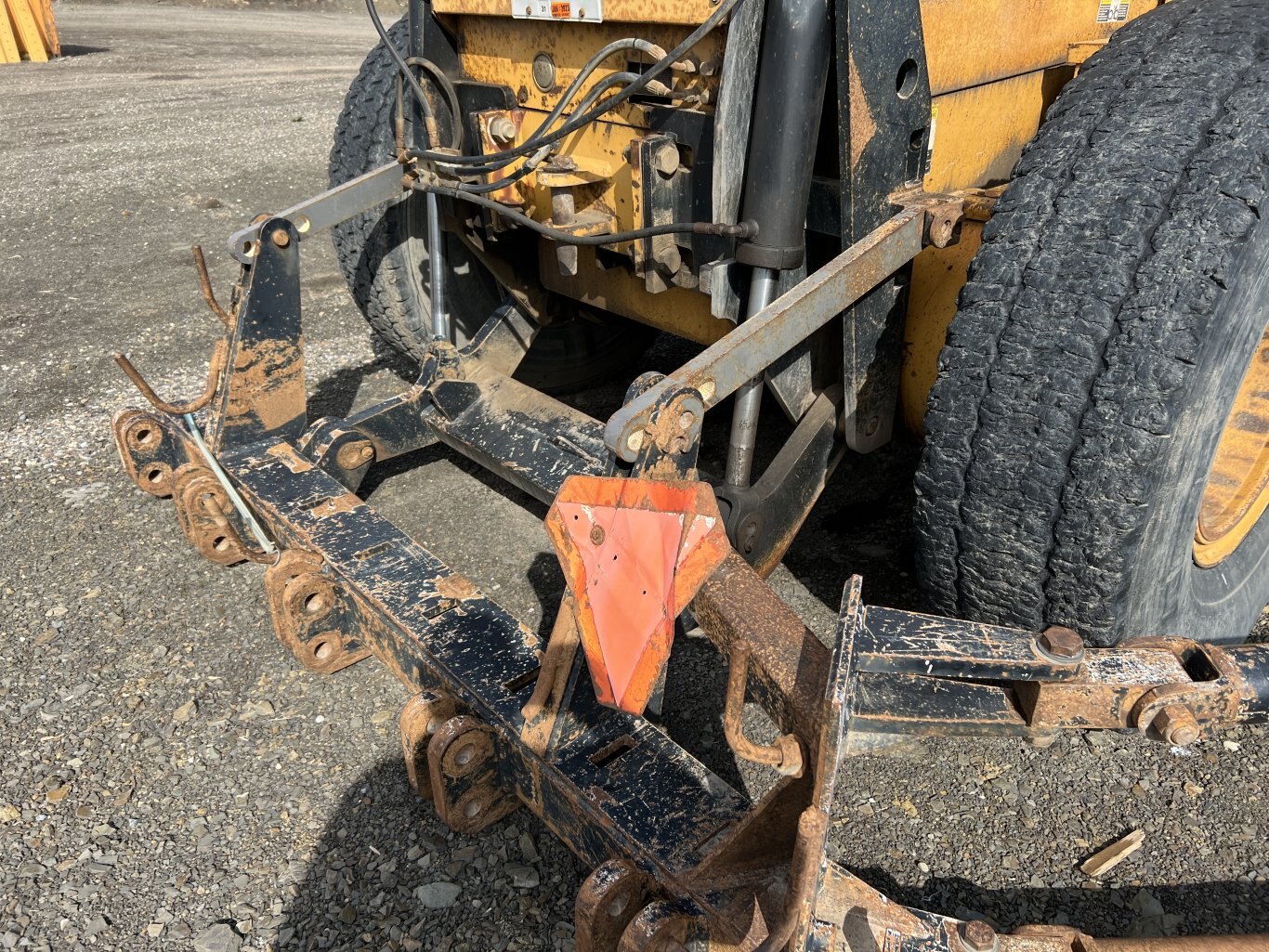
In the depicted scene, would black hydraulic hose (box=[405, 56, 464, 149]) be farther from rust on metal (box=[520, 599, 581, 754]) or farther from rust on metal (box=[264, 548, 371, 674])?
rust on metal (box=[520, 599, 581, 754])

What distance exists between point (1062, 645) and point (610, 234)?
1515mm

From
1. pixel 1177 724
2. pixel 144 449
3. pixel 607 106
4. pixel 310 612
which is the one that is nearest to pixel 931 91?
pixel 607 106

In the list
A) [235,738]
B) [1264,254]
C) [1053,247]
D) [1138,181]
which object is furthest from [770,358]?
[235,738]

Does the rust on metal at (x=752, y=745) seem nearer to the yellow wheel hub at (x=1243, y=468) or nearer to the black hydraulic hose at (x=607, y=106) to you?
the black hydraulic hose at (x=607, y=106)

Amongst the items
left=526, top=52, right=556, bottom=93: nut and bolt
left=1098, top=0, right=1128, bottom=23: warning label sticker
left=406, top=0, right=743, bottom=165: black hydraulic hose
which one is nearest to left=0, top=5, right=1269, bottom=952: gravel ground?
left=406, top=0, right=743, bottom=165: black hydraulic hose

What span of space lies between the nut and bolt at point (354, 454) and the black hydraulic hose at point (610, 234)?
0.81 m

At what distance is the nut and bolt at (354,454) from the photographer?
3.08 metres

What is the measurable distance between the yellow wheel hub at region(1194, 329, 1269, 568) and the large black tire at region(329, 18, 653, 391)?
80.4 inches

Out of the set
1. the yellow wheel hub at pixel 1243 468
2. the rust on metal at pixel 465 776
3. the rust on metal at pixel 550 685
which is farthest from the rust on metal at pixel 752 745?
the yellow wheel hub at pixel 1243 468

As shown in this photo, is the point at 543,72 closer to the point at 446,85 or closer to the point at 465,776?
the point at 446,85

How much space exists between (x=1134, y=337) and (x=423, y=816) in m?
1.76

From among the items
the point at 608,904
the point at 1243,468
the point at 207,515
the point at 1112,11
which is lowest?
the point at 207,515

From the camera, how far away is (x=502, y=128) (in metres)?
2.80

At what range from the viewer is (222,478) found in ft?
9.41
